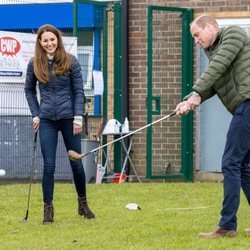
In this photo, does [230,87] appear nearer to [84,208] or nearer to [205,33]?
[205,33]

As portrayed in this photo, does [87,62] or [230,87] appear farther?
[87,62]

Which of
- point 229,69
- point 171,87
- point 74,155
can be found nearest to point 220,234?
point 229,69

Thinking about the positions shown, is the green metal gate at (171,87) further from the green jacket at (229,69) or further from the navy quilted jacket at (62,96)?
the green jacket at (229,69)

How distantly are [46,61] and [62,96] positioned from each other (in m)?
0.38

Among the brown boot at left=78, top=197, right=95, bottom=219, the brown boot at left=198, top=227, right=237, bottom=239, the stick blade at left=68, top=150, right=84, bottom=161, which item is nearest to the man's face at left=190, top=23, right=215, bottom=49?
the brown boot at left=198, top=227, right=237, bottom=239

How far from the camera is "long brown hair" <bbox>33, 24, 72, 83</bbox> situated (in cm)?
926

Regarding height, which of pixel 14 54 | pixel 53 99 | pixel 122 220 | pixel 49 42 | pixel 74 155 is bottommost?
pixel 122 220

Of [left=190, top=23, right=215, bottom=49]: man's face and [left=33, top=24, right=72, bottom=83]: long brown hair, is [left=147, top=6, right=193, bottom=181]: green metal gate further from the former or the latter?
[left=190, top=23, right=215, bottom=49]: man's face

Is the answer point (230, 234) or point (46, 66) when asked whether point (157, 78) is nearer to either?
point (46, 66)

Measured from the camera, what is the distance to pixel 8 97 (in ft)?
51.5

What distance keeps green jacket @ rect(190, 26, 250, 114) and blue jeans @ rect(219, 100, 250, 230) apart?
115 millimetres

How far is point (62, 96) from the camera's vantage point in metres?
9.32

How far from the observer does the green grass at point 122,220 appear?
26.1ft

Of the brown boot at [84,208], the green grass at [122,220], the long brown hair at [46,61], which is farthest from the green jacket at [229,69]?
the brown boot at [84,208]
